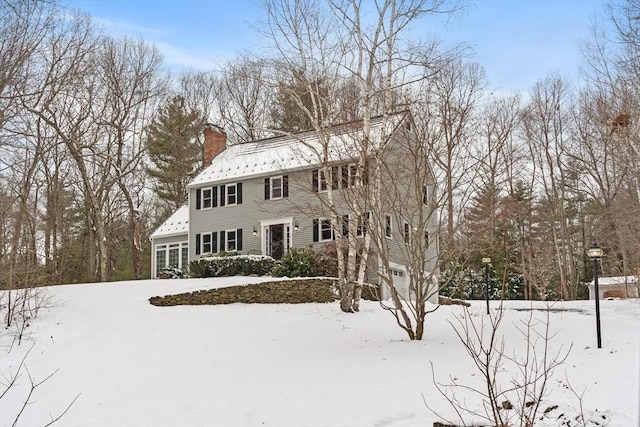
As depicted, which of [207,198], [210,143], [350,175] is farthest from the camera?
[210,143]

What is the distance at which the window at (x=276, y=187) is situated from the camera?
2225 cm

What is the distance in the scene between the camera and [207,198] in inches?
952

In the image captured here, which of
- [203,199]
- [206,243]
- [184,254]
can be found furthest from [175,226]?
[206,243]

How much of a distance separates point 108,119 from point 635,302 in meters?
20.8

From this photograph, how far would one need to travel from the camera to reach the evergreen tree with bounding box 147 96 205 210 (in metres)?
31.2

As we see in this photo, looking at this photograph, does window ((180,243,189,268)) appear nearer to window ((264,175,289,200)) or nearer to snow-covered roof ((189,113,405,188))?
snow-covered roof ((189,113,405,188))

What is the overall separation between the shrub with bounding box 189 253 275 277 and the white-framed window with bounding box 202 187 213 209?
409cm

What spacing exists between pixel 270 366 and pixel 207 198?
573 inches

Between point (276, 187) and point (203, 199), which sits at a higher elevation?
point (276, 187)

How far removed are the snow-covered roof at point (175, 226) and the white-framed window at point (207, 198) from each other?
4.49 feet

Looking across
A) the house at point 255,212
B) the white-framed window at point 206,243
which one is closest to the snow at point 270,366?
the house at point 255,212

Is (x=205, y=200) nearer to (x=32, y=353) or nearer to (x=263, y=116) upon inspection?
(x=263, y=116)

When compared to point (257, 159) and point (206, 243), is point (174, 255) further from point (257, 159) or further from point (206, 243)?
point (257, 159)

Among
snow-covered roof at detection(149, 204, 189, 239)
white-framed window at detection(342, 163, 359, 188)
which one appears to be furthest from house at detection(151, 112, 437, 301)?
white-framed window at detection(342, 163, 359, 188)
